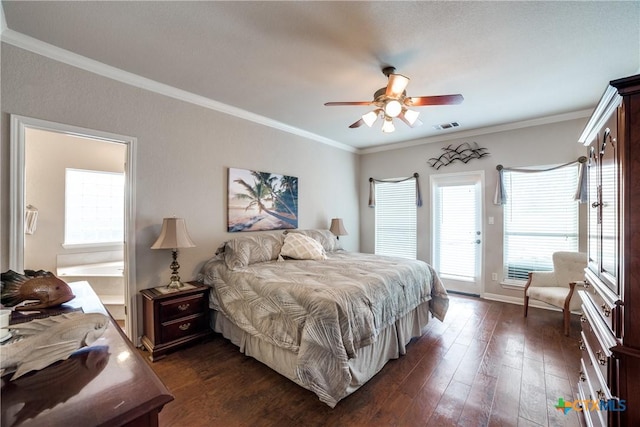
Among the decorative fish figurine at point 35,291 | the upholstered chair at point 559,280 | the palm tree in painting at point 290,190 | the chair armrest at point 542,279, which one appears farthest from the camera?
the palm tree in painting at point 290,190

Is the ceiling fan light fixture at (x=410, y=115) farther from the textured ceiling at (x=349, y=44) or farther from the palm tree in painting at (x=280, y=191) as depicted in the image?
the palm tree in painting at (x=280, y=191)

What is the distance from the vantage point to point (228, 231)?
11.3ft

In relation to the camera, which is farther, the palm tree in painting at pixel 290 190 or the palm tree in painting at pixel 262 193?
the palm tree in painting at pixel 290 190

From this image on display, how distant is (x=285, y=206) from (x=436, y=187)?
2.69 meters

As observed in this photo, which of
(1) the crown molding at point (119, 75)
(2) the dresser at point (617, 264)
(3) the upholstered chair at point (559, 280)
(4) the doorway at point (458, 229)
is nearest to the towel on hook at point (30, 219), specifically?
(1) the crown molding at point (119, 75)

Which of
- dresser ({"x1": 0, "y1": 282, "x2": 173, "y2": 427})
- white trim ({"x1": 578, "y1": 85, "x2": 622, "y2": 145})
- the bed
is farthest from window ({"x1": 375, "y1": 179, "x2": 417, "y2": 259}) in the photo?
dresser ({"x1": 0, "y1": 282, "x2": 173, "y2": 427})

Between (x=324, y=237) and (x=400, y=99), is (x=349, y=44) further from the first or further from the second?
(x=324, y=237)

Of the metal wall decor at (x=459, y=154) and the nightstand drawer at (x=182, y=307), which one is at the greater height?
the metal wall decor at (x=459, y=154)

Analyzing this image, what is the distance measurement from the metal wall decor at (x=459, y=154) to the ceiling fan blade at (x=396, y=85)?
8.95 feet

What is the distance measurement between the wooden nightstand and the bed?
13 centimetres

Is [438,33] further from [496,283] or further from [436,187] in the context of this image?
[496,283]

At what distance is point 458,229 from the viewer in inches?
180

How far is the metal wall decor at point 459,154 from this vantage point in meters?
4.34

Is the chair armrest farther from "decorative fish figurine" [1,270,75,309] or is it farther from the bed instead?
"decorative fish figurine" [1,270,75,309]
